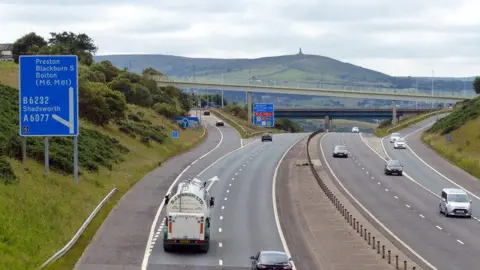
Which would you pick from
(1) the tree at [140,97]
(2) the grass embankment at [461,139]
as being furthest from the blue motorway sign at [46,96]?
(1) the tree at [140,97]

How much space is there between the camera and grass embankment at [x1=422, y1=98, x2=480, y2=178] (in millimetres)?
88625

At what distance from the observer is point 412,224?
50.8m

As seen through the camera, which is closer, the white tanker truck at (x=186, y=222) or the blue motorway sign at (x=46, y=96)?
the white tanker truck at (x=186, y=222)

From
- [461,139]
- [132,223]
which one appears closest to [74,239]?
[132,223]

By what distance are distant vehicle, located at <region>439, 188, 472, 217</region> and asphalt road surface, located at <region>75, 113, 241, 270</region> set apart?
17.7 meters

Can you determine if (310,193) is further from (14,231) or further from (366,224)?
(14,231)

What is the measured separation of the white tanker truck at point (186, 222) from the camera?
3841 cm

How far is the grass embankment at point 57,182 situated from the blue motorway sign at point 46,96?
2.80 m

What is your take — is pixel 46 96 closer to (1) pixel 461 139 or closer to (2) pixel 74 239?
(2) pixel 74 239

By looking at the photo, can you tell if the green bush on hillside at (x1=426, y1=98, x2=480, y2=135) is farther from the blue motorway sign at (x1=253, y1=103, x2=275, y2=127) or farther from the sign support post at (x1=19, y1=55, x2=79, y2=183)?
the sign support post at (x1=19, y1=55, x2=79, y2=183)

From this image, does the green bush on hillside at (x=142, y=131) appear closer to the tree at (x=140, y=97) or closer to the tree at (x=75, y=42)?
the tree at (x=140, y=97)

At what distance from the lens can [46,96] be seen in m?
49.1

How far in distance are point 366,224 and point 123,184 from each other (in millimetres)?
20154

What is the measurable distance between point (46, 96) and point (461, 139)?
6609 centimetres
